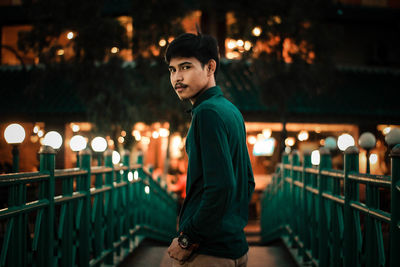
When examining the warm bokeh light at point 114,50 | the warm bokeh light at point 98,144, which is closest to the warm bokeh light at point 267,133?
the warm bokeh light at point 114,50

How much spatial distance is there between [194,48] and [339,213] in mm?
2677

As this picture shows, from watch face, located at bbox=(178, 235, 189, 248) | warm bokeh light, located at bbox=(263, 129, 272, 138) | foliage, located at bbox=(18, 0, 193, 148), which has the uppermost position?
foliage, located at bbox=(18, 0, 193, 148)

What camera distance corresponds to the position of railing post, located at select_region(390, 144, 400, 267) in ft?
8.69

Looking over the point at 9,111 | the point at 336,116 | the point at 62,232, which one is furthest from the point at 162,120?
the point at 62,232

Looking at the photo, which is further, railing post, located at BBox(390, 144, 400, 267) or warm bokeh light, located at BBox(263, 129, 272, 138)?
warm bokeh light, located at BBox(263, 129, 272, 138)

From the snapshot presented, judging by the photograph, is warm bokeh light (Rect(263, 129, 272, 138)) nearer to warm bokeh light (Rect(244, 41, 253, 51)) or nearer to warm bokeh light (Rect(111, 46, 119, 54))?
warm bokeh light (Rect(244, 41, 253, 51))

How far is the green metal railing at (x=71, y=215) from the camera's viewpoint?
10.1 feet

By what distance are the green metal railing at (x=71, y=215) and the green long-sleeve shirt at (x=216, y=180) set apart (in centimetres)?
152

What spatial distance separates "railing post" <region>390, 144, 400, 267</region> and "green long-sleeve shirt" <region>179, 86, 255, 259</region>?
3.49 ft

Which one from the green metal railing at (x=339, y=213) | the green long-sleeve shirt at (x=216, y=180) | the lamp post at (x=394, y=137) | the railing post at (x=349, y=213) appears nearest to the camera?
the green long-sleeve shirt at (x=216, y=180)

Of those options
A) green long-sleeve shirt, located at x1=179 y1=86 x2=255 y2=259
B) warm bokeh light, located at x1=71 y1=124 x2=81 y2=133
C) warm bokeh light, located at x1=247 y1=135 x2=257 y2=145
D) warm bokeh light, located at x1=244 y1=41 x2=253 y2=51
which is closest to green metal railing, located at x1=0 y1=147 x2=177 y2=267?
green long-sleeve shirt, located at x1=179 y1=86 x2=255 y2=259

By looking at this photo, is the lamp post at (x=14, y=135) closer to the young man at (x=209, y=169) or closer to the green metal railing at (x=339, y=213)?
the young man at (x=209, y=169)

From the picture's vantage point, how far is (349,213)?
12.4 ft

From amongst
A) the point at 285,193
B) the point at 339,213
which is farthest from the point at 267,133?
the point at 339,213
